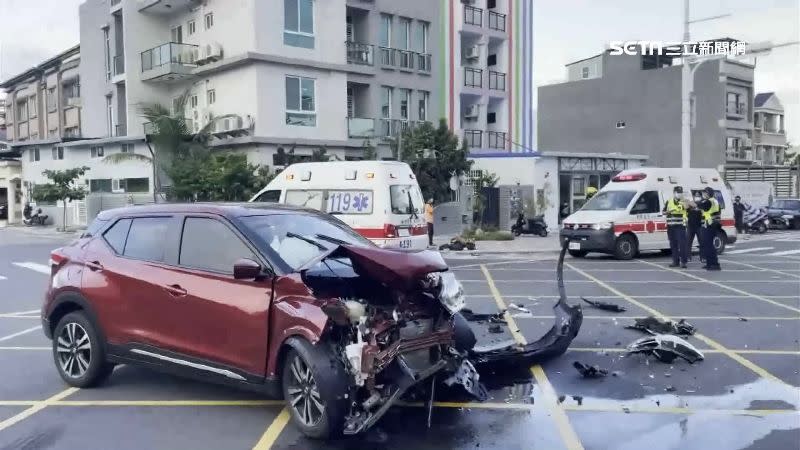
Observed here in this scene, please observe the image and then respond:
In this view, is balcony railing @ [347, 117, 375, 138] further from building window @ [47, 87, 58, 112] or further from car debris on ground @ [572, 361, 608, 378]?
building window @ [47, 87, 58, 112]

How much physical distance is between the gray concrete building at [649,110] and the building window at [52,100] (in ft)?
116

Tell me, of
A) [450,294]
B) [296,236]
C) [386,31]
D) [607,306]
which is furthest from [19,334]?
[386,31]

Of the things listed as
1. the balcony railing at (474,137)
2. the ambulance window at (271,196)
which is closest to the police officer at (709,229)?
the ambulance window at (271,196)

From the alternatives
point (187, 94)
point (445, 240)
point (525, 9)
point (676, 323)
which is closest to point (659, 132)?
point (525, 9)

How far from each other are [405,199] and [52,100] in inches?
1534

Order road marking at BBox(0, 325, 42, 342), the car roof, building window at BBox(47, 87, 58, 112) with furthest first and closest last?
building window at BBox(47, 87, 58, 112)
road marking at BBox(0, 325, 42, 342)
the car roof

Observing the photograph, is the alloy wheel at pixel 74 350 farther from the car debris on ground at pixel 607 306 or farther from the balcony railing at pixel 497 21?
the balcony railing at pixel 497 21

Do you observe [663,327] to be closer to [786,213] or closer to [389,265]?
[389,265]

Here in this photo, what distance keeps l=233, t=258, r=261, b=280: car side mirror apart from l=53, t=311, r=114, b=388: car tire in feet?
6.23

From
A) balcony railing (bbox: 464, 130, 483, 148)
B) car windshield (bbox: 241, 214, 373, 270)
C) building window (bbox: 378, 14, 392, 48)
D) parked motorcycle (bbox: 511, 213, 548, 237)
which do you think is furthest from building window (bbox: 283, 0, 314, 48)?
car windshield (bbox: 241, 214, 373, 270)

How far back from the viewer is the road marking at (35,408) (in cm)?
557

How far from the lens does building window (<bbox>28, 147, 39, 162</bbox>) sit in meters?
39.8

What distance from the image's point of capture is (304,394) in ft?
16.7

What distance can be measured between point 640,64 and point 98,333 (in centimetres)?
5002
